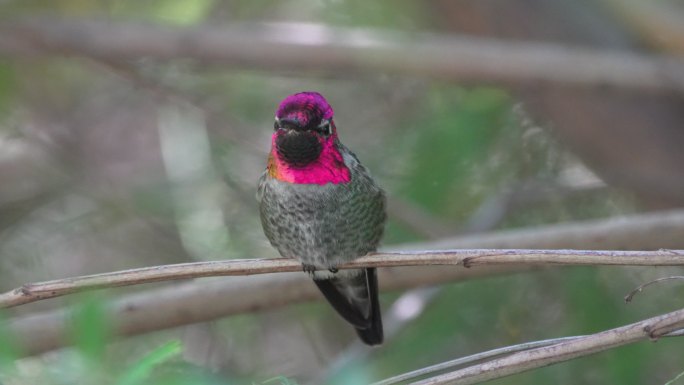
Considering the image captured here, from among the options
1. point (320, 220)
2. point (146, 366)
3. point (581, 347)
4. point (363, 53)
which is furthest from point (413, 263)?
point (363, 53)

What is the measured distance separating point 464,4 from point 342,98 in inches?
38.9

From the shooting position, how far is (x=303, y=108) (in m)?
2.70

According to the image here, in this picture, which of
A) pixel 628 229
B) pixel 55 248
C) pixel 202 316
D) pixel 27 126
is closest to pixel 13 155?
pixel 27 126

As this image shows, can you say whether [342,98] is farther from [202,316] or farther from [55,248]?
[202,316]

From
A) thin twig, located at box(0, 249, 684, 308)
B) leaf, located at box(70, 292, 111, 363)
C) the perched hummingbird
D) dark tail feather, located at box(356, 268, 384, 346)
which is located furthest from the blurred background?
leaf, located at box(70, 292, 111, 363)

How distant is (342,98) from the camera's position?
590 cm

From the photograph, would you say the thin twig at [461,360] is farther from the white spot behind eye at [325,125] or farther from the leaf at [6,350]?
the white spot behind eye at [325,125]

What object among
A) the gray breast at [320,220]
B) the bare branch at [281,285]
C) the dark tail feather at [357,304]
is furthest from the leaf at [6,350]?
the dark tail feather at [357,304]

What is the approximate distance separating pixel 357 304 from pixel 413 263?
1.11m

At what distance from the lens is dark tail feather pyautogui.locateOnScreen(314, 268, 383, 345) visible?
3379mm

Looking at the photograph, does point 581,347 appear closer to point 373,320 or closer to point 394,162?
point 373,320

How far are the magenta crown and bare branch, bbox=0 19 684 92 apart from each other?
1788 millimetres

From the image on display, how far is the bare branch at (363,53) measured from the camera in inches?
177

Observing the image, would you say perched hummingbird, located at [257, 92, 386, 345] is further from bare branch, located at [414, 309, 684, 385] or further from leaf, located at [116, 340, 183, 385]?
leaf, located at [116, 340, 183, 385]
